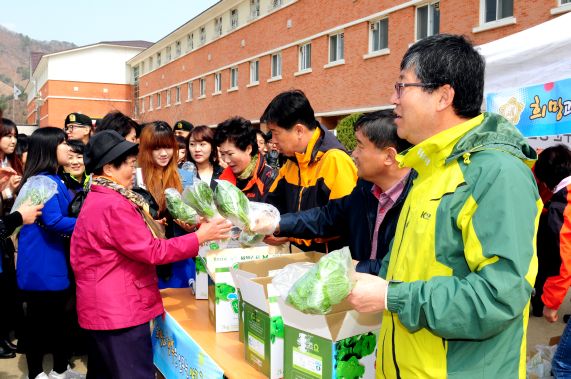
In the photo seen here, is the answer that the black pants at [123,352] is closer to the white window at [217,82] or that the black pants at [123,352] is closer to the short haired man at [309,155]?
the short haired man at [309,155]

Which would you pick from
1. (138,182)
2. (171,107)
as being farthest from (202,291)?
(171,107)

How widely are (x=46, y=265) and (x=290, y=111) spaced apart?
7.27 feet

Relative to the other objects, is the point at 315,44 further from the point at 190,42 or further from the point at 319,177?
the point at 319,177

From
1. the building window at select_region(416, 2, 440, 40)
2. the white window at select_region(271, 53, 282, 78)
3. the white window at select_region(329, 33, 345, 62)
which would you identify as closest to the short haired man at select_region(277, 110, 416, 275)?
the building window at select_region(416, 2, 440, 40)

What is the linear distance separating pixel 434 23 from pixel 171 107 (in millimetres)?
25409

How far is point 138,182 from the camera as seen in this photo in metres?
3.68

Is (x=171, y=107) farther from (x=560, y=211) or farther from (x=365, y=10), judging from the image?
(x=560, y=211)

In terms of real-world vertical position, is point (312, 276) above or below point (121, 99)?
below

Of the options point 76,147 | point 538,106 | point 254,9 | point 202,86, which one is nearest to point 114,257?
point 76,147

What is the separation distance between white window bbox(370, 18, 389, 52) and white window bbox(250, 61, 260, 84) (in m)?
8.46

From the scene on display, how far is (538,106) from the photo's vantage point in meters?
3.43

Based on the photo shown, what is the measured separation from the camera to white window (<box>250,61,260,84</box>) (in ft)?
75.1

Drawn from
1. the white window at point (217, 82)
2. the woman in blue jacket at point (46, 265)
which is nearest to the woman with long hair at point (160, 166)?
the woman in blue jacket at point (46, 265)

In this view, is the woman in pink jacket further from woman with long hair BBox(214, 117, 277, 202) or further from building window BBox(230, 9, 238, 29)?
building window BBox(230, 9, 238, 29)
